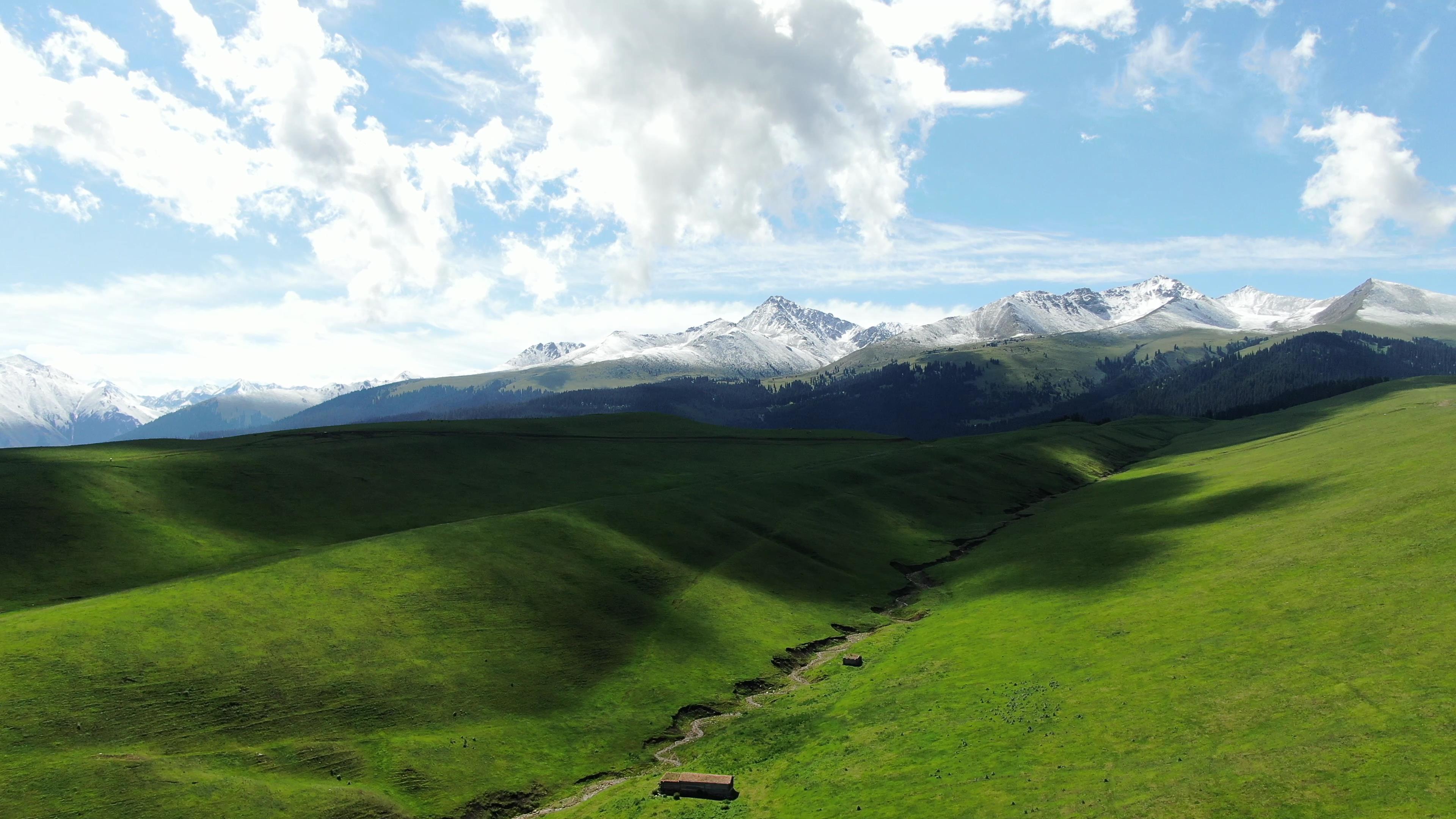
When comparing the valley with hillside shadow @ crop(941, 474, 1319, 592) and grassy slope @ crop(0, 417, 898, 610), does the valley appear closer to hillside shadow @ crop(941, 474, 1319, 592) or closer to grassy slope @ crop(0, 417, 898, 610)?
grassy slope @ crop(0, 417, 898, 610)

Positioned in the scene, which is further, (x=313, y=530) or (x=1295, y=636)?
(x=313, y=530)

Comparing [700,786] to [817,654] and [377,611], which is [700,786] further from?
[377,611]

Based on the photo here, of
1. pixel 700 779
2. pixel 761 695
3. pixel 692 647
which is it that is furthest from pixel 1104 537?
pixel 700 779

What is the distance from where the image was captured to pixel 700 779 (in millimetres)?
49500

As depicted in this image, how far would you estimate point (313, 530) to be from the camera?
99.7 meters

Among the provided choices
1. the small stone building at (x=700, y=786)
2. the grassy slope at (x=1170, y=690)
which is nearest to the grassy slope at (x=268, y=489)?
the small stone building at (x=700, y=786)

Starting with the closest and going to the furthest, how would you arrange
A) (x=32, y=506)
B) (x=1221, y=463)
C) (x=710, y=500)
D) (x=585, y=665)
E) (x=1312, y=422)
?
(x=585, y=665)
(x=32, y=506)
(x=710, y=500)
(x=1221, y=463)
(x=1312, y=422)

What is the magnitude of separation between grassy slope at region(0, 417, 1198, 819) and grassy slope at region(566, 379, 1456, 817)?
11354 millimetres

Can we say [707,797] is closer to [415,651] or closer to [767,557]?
[415,651]

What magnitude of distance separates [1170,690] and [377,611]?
62.7m

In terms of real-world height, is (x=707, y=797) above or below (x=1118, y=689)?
below

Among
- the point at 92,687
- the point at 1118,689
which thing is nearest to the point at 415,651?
the point at 92,687

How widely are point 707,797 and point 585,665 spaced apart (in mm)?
→ 22411

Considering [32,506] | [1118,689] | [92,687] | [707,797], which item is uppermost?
[32,506]
